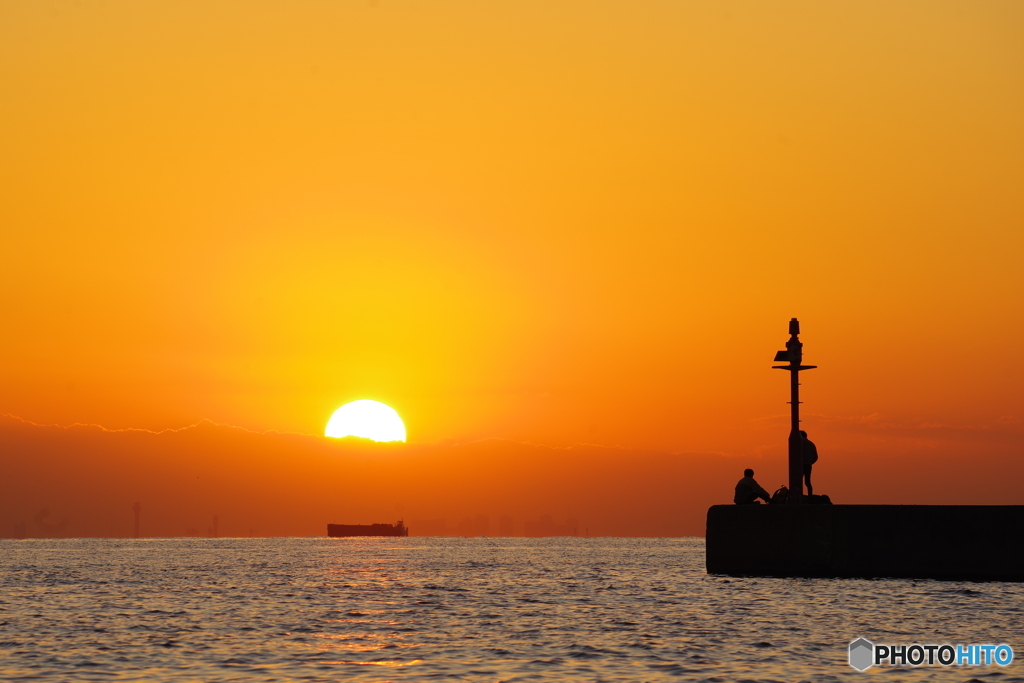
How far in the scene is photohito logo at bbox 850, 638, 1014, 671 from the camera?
2364 centimetres

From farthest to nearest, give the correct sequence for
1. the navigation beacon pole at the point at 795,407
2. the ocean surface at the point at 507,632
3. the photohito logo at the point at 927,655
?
the navigation beacon pole at the point at 795,407 < the photohito logo at the point at 927,655 < the ocean surface at the point at 507,632

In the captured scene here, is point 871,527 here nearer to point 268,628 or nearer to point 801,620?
point 801,620

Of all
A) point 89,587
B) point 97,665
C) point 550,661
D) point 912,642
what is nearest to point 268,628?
point 97,665

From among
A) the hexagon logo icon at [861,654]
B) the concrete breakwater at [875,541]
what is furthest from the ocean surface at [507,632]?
the concrete breakwater at [875,541]

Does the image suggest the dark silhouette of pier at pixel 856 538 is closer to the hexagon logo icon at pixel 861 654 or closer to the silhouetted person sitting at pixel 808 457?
the silhouetted person sitting at pixel 808 457

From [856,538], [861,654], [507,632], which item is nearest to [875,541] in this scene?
[856,538]

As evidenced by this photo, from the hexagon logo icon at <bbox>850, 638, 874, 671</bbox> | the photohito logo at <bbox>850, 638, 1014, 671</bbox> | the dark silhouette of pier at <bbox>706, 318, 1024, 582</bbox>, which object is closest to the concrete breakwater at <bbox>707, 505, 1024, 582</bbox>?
the dark silhouette of pier at <bbox>706, 318, 1024, 582</bbox>

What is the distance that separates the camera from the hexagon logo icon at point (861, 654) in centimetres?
2339

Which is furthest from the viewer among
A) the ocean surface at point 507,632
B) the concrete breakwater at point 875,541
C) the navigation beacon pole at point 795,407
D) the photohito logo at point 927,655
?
the navigation beacon pole at point 795,407

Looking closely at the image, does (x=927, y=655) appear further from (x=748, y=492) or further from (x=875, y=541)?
(x=748, y=492)

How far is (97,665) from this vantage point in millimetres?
24375

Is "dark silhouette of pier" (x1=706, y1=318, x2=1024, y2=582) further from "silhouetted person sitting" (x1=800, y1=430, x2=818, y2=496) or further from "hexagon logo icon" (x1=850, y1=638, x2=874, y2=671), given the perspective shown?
"hexagon logo icon" (x1=850, y1=638, x2=874, y2=671)

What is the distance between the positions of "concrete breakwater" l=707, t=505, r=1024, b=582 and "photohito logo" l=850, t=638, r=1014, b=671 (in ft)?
40.3

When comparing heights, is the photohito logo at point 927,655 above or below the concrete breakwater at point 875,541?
below
